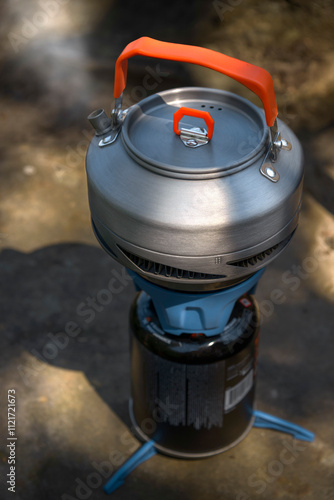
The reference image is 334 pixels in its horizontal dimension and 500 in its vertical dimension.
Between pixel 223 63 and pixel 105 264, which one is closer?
pixel 223 63

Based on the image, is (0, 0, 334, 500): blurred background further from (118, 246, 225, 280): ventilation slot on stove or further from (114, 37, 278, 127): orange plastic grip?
(114, 37, 278, 127): orange plastic grip

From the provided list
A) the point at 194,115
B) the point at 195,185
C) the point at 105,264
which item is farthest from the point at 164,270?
the point at 105,264

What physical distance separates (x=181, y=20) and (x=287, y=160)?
→ 11.8 feet

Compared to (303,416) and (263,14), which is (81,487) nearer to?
(303,416)

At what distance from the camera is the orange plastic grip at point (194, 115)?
2094 millimetres

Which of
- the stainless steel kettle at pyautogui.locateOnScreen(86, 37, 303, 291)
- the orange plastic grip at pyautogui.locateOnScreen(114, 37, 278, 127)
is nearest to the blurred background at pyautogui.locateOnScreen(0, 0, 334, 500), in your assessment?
the stainless steel kettle at pyautogui.locateOnScreen(86, 37, 303, 291)

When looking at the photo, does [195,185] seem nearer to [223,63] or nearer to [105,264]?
[223,63]

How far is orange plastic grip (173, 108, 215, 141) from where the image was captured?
2094 mm

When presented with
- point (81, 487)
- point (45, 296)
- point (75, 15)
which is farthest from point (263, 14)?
point (81, 487)

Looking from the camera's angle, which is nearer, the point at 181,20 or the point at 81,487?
the point at 81,487

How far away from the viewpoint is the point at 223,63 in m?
2.02

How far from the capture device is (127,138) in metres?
2.15

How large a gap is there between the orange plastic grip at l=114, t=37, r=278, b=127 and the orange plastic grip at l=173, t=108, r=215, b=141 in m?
0.14

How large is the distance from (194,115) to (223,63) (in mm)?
186
